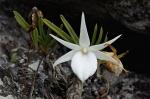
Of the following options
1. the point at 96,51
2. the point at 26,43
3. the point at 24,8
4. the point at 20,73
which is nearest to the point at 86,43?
the point at 96,51

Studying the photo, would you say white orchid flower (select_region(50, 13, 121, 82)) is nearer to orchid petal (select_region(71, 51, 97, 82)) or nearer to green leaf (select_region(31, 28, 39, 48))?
orchid petal (select_region(71, 51, 97, 82))

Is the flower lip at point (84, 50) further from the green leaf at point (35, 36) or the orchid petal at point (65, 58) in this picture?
the green leaf at point (35, 36)

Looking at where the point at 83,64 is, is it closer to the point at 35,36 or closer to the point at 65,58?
the point at 65,58

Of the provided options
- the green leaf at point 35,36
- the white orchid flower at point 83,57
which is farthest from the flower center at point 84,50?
the green leaf at point 35,36

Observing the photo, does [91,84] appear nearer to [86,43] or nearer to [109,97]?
[109,97]

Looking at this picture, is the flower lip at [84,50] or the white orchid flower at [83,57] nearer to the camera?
the white orchid flower at [83,57]

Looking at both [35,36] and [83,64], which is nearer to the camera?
[83,64]

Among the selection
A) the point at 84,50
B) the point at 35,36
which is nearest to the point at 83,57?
the point at 84,50

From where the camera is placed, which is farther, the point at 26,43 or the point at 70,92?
the point at 26,43

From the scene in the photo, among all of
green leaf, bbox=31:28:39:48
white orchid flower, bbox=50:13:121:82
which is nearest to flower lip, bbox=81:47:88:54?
white orchid flower, bbox=50:13:121:82
